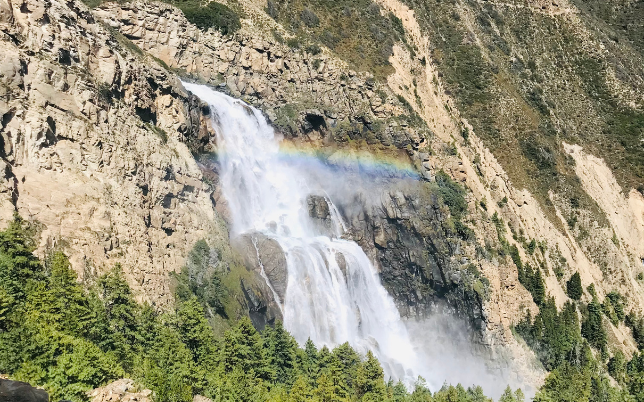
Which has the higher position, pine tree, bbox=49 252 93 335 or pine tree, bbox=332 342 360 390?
pine tree, bbox=49 252 93 335

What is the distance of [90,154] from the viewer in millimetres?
48562

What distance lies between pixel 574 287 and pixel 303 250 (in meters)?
43.4

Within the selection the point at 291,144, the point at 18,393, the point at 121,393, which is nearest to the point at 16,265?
the point at 121,393

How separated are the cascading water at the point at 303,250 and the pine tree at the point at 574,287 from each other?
27.9m

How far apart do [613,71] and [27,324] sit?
→ 127 m

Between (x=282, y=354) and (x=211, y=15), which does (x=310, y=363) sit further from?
(x=211, y=15)

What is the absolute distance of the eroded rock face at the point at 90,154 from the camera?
43781 mm

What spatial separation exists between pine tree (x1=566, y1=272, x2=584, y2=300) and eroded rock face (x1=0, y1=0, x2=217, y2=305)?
181ft

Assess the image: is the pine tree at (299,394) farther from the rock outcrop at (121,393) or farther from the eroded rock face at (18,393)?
the eroded rock face at (18,393)

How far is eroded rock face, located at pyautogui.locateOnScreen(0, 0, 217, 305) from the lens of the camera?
43781 mm

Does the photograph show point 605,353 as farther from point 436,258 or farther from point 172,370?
point 172,370

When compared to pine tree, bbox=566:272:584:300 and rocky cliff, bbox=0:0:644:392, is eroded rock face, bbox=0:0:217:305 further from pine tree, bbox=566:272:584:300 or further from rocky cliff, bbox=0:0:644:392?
pine tree, bbox=566:272:584:300

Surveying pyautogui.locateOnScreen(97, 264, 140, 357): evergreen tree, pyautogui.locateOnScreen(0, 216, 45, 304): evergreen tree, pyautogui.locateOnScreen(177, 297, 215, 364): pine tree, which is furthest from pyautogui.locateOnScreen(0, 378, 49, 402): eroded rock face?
pyautogui.locateOnScreen(177, 297, 215, 364): pine tree

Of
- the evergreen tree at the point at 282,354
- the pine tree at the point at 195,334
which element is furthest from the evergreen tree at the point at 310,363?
the pine tree at the point at 195,334
